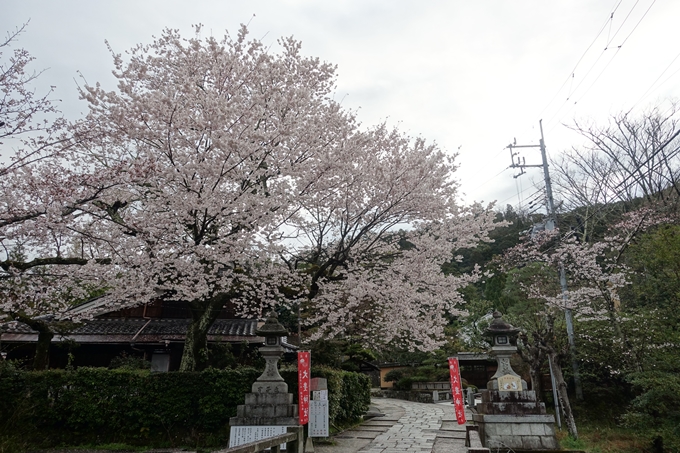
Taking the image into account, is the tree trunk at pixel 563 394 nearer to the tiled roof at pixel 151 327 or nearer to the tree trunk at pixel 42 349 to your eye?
the tiled roof at pixel 151 327

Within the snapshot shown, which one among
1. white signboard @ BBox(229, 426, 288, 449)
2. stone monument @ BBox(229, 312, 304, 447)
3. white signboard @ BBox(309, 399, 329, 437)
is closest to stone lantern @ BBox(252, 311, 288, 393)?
stone monument @ BBox(229, 312, 304, 447)

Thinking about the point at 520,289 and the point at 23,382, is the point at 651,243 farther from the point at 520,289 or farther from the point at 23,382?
the point at 23,382

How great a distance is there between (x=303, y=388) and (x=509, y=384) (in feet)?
16.6

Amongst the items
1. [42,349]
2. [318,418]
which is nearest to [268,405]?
[318,418]

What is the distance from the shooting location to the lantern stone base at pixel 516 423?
9.47m

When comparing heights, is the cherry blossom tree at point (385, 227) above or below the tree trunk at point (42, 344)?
above

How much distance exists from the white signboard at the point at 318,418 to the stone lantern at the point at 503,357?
14.0 feet

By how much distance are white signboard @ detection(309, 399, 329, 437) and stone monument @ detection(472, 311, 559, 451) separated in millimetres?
3932

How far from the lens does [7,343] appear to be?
15.7 metres

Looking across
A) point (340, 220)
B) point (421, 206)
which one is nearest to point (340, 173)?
point (340, 220)

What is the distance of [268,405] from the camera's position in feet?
32.6

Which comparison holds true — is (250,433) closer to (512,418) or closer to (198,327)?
(198,327)

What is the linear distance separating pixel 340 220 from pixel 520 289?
1661cm

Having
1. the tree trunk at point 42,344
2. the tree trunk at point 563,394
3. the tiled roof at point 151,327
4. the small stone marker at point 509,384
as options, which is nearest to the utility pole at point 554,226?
the tree trunk at point 563,394
